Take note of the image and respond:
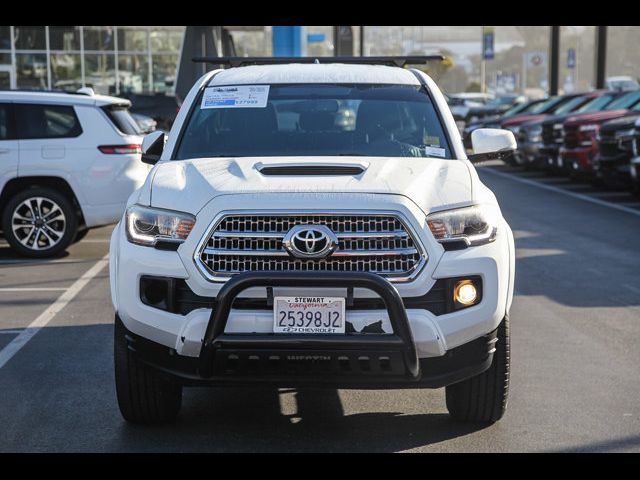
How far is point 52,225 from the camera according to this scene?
12266mm

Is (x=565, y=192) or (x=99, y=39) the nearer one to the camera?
(x=565, y=192)

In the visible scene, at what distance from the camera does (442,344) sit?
17.2ft

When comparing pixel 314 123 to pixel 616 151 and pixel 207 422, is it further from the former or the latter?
pixel 616 151

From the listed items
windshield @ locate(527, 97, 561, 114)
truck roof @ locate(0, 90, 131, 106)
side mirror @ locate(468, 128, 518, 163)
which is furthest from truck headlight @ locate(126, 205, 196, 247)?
windshield @ locate(527, 97, 561, 114)

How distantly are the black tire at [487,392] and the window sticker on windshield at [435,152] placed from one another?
1176 millimetres

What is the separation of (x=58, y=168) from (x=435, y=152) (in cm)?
659

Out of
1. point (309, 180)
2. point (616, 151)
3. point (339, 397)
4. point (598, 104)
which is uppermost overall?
point (309, 180)

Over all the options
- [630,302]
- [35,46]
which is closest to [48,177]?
[630,302]

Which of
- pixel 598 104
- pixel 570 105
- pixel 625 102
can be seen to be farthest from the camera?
pixel 570 105

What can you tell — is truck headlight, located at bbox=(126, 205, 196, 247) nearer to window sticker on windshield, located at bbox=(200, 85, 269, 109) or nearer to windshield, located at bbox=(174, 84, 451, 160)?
windshield, located at bbox=(174, 84, 451, 160)

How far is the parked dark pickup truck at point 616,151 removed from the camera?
58.1 ft

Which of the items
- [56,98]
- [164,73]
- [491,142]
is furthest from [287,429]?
[164,73]

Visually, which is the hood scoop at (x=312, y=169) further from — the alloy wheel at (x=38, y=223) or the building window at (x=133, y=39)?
the building window at (x=133, y=39)

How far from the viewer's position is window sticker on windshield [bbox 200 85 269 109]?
21.9ft
